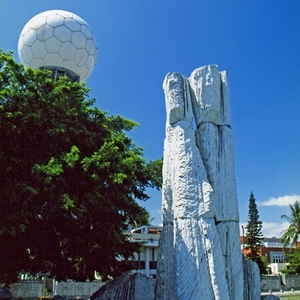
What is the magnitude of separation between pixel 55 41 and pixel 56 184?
291 inches

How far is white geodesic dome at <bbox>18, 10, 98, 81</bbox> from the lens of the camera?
47.1 ft

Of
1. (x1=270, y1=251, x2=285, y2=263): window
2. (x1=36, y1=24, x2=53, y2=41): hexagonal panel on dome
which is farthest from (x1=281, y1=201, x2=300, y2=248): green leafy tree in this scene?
(x1=36, y1=24, x2=53, y2=41): hexagonal panel on dome

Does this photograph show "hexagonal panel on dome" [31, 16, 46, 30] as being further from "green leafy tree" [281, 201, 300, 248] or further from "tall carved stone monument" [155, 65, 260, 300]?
"green leafy tree" [281, 201, 300, 248]

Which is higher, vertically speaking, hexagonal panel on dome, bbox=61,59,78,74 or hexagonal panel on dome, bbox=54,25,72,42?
hexagonal panel on dome, bbox=54,25,72,42

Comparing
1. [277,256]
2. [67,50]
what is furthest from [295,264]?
[67,50]

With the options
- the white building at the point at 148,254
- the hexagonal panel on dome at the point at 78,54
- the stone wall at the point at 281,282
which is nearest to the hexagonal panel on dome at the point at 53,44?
the hexagonal panel on dome at the point at 78,54

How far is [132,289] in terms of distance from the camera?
7074 millimetres

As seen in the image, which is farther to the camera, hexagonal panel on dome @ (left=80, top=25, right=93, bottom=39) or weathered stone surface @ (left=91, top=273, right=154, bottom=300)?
hexagonal panel on dome @ (left=80, top=25, right=93, bottom=39)


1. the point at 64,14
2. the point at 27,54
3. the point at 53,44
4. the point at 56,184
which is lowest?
the point at 56,184

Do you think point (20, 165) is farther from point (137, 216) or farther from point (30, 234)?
point (137, 216)

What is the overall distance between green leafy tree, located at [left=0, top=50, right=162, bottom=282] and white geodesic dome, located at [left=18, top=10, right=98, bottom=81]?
4.59 meters

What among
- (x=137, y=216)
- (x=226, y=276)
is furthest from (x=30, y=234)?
(x=226, y=276)

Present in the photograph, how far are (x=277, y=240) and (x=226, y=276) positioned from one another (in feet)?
141

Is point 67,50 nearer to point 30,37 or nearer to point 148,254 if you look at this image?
point 30,37
